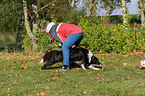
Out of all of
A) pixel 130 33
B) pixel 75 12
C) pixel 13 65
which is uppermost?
pixel 75 12

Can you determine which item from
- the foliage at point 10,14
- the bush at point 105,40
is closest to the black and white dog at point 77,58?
the bush at point 105,40

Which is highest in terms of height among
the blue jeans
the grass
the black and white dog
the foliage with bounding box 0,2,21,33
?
the foliage with bounding box 0,2,21,33

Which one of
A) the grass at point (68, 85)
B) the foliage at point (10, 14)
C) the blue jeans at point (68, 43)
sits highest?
the foliage at point (10, 14)

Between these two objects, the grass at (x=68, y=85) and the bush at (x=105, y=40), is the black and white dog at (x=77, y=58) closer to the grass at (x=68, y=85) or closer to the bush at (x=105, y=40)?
the grass at (x=68, y=85)

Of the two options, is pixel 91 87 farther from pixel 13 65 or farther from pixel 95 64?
pixel 13 65

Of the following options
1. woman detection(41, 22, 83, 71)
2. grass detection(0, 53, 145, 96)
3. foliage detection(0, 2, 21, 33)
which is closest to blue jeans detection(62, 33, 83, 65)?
woman detection(41, 22, 83, 71)

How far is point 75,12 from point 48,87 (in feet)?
55.4

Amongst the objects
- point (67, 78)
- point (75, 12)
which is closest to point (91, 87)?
point (67, 78)

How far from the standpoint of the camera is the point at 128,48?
11.6 metres

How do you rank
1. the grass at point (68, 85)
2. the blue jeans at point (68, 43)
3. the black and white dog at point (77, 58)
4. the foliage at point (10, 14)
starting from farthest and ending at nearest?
the foliage at point (10, 14) → the black and white dog at point (77, 58) → the blue jeans at point (68, 43) → the grass at point (68, 85)

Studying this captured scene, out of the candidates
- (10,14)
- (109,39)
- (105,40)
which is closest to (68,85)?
(105,40)

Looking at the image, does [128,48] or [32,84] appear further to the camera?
[128,48]

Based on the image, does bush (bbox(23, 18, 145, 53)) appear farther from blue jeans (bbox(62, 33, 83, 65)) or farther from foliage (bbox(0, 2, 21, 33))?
foliage (bbox(0, 2, 21, 33))

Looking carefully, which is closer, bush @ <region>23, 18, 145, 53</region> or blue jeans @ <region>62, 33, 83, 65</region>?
blue jeans @ <region>62, 33, 83, 65</region>
